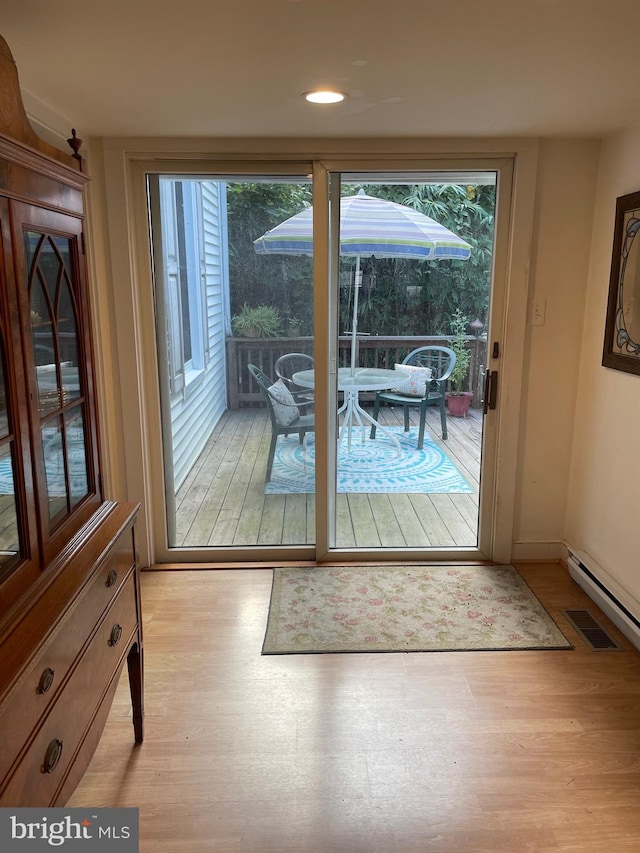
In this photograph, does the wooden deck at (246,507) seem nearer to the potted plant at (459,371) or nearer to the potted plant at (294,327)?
the potted plant at (459,371)

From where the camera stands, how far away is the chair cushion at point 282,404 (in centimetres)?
332

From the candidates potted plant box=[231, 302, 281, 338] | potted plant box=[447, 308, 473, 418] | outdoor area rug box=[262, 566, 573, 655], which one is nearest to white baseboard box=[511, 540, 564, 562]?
outdoor area rug box=[262, 566, 573, 655]

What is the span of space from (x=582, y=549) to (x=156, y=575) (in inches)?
89.5

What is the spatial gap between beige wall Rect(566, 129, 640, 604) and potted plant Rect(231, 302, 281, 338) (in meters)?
1.62

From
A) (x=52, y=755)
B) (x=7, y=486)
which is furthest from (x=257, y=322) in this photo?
(x=52, y=755)

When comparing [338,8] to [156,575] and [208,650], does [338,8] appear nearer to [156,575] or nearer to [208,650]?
[208,650]

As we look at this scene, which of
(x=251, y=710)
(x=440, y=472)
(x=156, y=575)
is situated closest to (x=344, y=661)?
(x=251, y=710)

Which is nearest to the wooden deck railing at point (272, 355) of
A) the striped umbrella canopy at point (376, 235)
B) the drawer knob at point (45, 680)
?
the striped umbrella canopy at point (376, 235)

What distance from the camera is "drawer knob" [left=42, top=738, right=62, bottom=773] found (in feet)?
4.40

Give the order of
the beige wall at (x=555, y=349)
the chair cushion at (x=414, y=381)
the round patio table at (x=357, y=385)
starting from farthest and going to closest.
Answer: the chair cushion at (x=414, y=381) → the round patio table at (x=357, y=385) → the beige wall at (x=555, y=349)

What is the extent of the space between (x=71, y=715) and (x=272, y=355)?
2116mm

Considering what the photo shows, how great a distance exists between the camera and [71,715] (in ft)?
4.89

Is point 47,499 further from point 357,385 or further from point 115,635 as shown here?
point 357,385

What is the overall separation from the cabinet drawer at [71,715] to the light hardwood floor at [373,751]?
0.43 m
